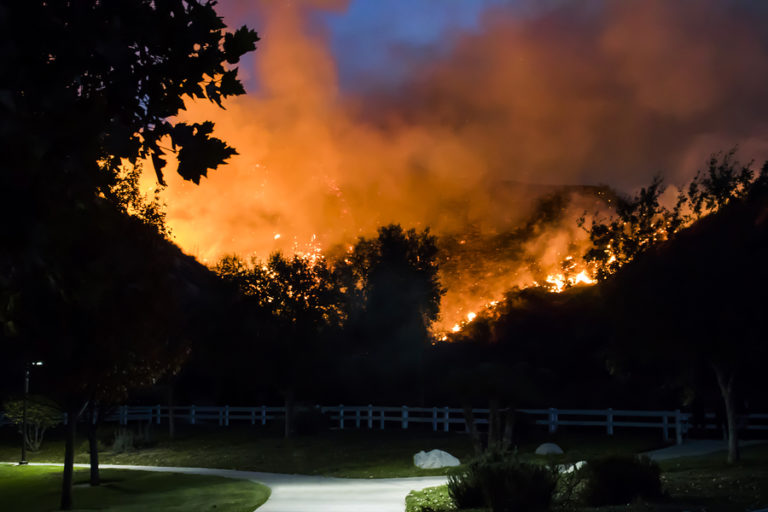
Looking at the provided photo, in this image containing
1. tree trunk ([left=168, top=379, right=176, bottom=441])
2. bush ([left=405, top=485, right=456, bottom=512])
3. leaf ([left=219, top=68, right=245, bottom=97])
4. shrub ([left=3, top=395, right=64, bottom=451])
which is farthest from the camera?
tree trunk ([left=168, top=379, right=176, bottom=441])

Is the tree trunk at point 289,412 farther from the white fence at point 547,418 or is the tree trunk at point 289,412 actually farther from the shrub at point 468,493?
the shrub at point 468,493

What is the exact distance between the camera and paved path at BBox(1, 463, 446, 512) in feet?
57.3

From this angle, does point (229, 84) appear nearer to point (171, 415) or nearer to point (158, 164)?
point (158, 164)

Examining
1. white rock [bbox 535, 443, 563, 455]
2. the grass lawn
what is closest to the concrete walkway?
the grass lawn

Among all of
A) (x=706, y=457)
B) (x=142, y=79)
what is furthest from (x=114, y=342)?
(x=706, y=457)

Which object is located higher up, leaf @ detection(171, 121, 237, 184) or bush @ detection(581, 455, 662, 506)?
leaf @ detection(171, 121, 237, 184)

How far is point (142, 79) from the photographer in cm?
566

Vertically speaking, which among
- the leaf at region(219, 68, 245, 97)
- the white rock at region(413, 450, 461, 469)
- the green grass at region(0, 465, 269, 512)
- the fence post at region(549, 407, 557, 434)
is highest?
the leaf at region(219, 68, 245, 97)

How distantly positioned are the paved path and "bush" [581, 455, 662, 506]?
12.1 feet

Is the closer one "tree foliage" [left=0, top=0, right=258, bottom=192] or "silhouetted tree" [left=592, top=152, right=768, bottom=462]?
"tree foliage" [left=0, top=0, right=258, bottom=192]

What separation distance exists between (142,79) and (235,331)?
3737 cm

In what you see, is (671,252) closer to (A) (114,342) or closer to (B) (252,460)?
(A) (114,342)

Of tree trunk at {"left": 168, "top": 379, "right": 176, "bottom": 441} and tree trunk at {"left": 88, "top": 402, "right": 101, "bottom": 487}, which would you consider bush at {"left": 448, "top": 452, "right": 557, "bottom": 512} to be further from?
tree trunk at {"left": 168, "top": 379, "right": 176, "bottom": 441}

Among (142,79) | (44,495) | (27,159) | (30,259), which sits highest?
(142,79)
